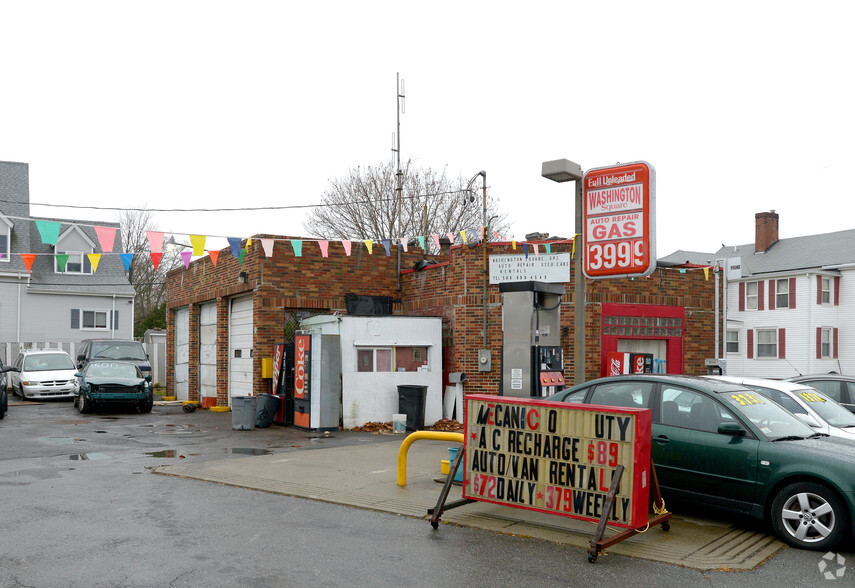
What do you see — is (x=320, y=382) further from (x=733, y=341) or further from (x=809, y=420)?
(x=733, y=341)

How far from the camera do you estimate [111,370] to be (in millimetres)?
20953

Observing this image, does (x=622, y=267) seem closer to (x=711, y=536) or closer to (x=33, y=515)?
(x=711, y=536)

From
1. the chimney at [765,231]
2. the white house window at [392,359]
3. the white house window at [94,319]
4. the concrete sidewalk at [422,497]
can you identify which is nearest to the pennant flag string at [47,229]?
the white house window at [392,359]

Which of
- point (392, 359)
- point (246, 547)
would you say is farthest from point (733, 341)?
point (246, 547)

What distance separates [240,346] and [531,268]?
8125 millimetres

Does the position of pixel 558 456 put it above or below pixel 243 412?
above

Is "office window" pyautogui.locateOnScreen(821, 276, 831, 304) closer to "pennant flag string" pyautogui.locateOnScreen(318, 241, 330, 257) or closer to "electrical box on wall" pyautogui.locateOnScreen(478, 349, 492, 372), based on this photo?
"electrical box on wall" pyautogui.locateOnScreen(478, 349, 492, 372)

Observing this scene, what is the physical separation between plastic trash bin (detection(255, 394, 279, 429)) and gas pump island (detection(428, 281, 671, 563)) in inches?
385

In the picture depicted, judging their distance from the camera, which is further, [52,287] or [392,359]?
[52,287]

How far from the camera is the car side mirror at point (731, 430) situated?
7.22 m

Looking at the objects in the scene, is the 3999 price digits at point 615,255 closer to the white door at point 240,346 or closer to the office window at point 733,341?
the white door at point 240,346

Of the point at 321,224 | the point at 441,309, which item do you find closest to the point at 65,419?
the point at 441,309

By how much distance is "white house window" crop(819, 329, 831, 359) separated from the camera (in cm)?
3922

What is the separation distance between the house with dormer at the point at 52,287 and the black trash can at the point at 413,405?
24837 millimetres
